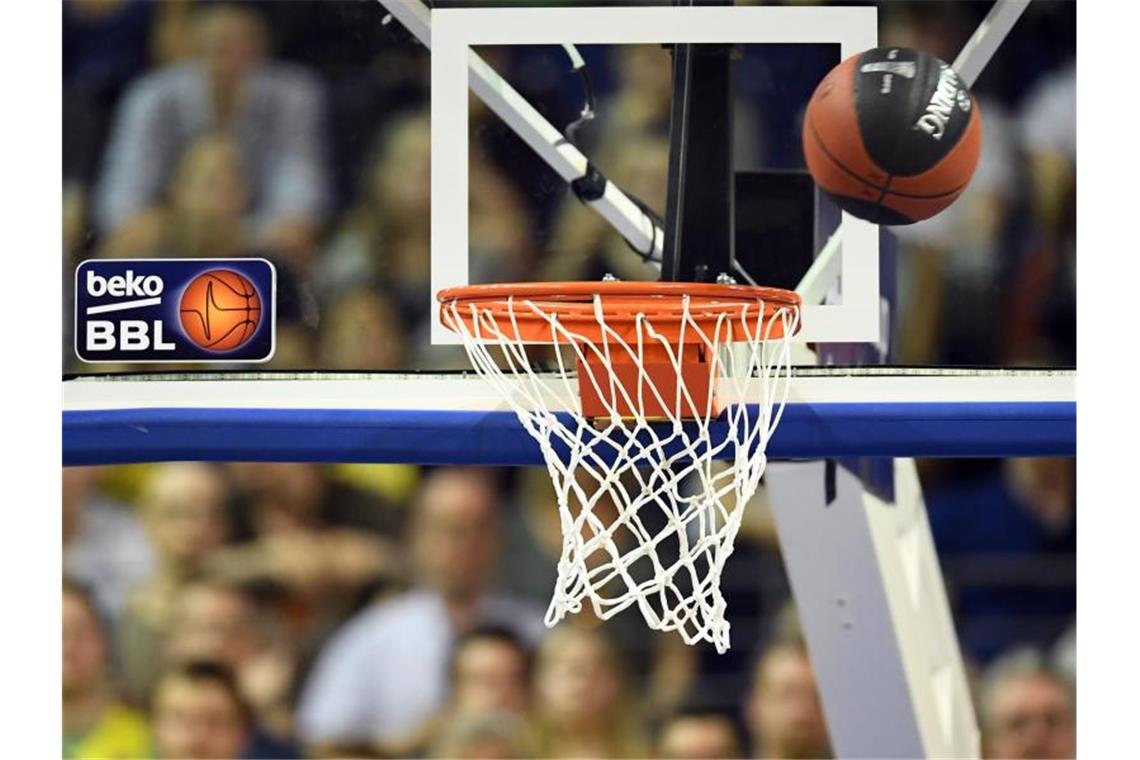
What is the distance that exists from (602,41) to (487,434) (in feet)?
2.39

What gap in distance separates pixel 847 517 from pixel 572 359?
1.88 ft

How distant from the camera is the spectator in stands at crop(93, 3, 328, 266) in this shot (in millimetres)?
2809

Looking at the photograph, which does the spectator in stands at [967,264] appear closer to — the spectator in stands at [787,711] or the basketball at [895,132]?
the basketball at [895,132]

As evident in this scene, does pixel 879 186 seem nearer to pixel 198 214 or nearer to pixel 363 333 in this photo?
pixel 363 333

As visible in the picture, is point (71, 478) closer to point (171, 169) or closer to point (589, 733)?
point (171, 169)

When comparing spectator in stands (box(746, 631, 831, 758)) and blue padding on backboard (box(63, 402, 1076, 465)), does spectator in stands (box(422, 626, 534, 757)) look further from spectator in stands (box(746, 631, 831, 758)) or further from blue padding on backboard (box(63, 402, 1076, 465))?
blue padding on backboard (box(63, 402, 1076, 465))

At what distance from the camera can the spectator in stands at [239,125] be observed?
281 cm

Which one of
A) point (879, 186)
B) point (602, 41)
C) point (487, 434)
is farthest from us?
point (602, 41)

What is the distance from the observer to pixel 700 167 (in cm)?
241

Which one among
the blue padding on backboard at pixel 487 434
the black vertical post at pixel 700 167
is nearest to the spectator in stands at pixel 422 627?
the blue padding on backboard at pixel 487 434

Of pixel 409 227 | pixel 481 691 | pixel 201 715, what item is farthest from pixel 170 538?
pixel 409 227

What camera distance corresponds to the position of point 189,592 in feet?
9.70

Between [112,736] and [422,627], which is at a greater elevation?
[422,627]
